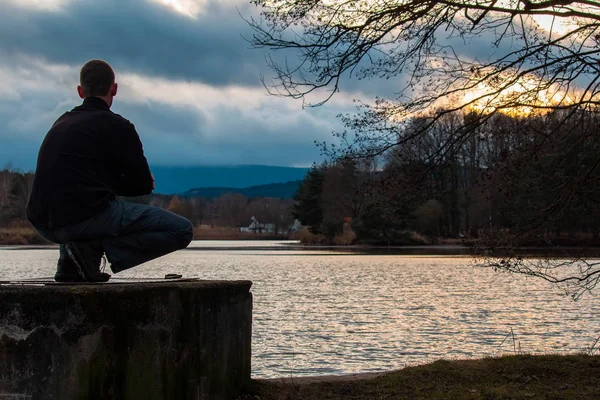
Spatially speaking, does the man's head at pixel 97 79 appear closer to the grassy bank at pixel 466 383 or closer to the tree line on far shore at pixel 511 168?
the grassy bank at pixel 466 383

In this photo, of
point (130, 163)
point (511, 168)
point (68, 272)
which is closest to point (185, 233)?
point (130, 163)

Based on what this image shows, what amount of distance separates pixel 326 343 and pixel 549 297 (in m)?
11.7

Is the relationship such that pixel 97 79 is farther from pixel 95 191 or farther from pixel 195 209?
pixel 195 209

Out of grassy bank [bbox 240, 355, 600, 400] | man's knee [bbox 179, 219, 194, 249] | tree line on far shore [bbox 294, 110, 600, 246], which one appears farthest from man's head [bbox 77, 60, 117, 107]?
tree line on far shore [bbox 294, 110, 600, 246]

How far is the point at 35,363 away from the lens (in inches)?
187

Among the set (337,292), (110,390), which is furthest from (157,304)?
(337,292)

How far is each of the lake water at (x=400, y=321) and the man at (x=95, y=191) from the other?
4.96 meters

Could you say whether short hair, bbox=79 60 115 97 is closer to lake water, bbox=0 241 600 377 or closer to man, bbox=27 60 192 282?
man, bbox=27 60 192 282

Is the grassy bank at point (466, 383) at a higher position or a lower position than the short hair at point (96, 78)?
lower

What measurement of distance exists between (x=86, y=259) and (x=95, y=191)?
537mm

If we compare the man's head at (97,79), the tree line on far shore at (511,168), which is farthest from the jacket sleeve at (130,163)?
the tree line on far shore at (511,168)

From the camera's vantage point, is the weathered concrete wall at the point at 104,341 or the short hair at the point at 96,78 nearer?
the weathered concrete wall at the point at 104,341

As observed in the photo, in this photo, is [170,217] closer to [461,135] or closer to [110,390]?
[110,390]

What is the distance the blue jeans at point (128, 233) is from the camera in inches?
205
